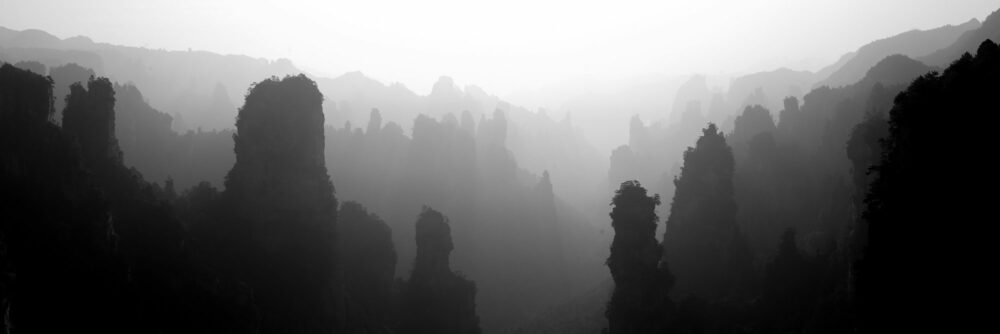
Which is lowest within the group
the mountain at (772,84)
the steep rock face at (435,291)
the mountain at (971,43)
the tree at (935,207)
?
the steep rock face at (435,291)

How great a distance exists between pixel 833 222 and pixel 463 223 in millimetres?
51735

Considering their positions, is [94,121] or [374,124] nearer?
[94,121]

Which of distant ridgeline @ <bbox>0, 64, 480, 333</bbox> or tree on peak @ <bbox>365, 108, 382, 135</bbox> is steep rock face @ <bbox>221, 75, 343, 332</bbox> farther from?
tree on peak @ <bbox>365, 108, 382, 135</bbox>

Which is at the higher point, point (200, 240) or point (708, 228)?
point (708, 228)

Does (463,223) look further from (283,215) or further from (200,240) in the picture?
(200,240)

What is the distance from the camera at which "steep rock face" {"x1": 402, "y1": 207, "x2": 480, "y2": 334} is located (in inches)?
2235

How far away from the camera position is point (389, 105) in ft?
501

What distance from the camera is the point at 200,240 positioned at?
1832 inches

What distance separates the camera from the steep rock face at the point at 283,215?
4653 centimetres

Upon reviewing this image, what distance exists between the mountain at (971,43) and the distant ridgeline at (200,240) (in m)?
84.3

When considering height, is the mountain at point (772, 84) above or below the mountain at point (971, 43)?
above

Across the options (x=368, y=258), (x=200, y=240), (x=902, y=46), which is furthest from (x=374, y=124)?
(x=902, y=46)

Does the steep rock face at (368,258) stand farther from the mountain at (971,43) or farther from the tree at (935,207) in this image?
the mountain at (971,43)

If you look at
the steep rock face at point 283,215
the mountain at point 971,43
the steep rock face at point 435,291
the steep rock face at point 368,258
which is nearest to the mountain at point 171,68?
the steep rock face at point 368,258
